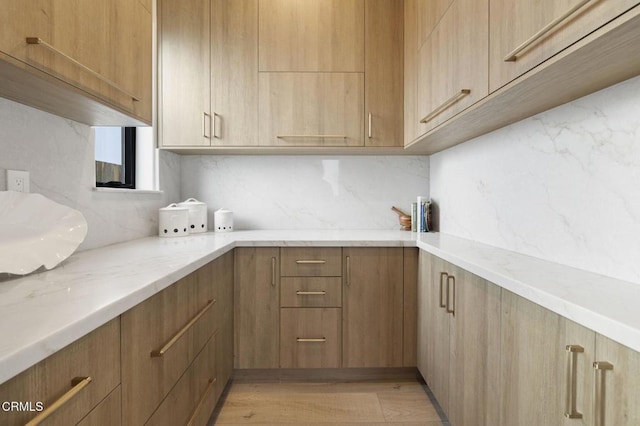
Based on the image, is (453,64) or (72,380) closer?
(72,380)

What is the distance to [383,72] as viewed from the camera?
2467 mm

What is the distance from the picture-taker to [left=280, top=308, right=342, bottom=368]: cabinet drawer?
2.22 m

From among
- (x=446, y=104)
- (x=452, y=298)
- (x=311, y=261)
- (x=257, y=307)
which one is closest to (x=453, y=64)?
(x=446, y=104)

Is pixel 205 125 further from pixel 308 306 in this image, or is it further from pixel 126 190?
pixel 308 306

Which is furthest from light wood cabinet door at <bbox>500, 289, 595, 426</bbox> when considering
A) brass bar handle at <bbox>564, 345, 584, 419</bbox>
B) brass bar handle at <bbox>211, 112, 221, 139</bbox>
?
brass bar handle at <bbox>211, 112, 221, 139</bbox>

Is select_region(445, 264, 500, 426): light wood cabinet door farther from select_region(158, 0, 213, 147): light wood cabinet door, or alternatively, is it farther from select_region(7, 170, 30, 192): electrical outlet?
select_region(158, 0, 213, 147): light wood cabinet door

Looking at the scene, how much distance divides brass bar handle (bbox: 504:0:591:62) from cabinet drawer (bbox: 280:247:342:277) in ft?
4.48

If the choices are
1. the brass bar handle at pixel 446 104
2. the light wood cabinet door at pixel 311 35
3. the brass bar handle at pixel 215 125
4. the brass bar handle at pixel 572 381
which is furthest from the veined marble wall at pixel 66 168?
the brass bar handle at pixel 572 381

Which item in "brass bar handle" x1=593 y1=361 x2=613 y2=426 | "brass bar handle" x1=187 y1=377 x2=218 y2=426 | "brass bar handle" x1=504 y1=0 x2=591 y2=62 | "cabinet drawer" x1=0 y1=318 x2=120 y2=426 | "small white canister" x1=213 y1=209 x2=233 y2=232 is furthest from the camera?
"small white canister" x1=213 y1=209 x2=233 y2=232

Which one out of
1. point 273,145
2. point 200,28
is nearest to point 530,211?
point 273,145

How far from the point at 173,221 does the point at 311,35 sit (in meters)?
1.48

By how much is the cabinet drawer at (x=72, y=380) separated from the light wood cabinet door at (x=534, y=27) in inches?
51.1

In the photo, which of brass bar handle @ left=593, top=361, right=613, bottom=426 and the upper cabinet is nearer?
brass bar handle @ left=593, top=361, right=613, bottom=426

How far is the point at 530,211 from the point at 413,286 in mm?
833
